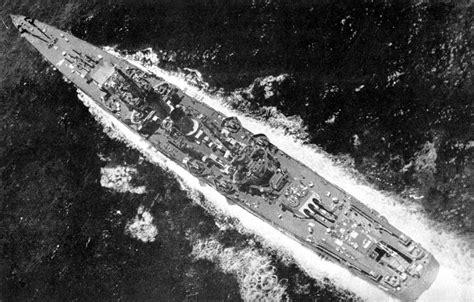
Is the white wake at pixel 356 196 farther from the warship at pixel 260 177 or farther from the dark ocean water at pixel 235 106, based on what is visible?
the warship at pixel 260 177

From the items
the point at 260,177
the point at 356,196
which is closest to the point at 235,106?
the point at 260,177

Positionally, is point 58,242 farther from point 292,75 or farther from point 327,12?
point 327,12

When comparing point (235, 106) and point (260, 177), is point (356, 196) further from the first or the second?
point (235, 106)

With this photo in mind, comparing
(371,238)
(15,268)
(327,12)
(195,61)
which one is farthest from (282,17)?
(15,268)

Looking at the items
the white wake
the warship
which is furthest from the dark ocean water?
the warship

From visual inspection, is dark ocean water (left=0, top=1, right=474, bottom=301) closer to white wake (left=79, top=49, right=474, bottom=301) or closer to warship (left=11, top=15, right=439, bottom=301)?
white wake (left=79, top=49, right=474, bottom=301)

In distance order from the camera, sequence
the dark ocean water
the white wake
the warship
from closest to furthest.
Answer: the warship, the white wake, the dark ocean water

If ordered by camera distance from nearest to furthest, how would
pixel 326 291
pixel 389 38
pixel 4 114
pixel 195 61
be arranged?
pixel 326 291, pixel 389 38, pixel 195 61, pixel 4 114
